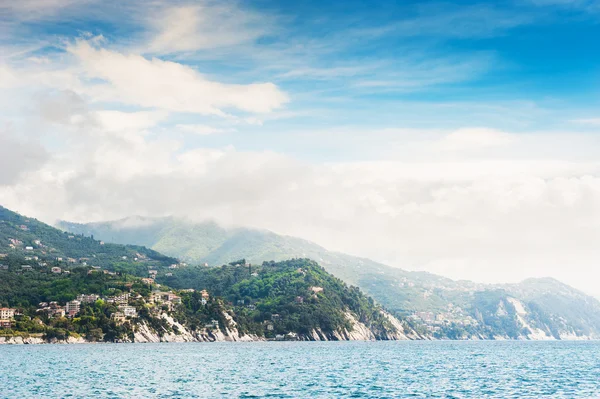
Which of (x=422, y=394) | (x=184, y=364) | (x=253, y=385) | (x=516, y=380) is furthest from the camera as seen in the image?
(x=184, y=364)

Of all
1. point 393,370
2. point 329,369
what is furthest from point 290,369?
point 393,370

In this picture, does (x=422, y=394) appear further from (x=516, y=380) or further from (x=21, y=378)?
(x=21, y=378)

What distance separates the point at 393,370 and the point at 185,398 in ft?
165

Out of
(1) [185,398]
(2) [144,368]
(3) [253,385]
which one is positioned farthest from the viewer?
(2) [144,368]

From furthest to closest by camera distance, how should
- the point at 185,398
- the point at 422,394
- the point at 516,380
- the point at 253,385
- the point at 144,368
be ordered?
1. the point at 144,368
2. the point at 516,380
3. the point at 253,385
4. the point at 422,394
5. the point at 185,398

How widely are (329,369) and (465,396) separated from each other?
134ft

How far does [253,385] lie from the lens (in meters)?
83.6

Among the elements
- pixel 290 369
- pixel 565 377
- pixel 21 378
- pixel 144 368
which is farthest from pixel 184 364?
pixel 565 377

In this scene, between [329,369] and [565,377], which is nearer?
[565,377]

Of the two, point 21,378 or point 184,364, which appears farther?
point 184,364

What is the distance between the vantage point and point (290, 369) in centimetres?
11050

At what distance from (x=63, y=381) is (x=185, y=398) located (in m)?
24.3

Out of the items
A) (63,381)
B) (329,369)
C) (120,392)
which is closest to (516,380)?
(329,369)

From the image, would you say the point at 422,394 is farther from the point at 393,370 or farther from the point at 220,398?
the point at 393,370
